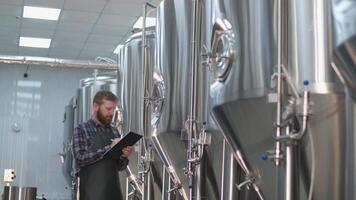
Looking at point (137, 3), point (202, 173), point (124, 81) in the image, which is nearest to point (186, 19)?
point (202, 173)

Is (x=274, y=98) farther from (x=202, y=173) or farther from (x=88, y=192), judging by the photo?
(x=88, y=192)

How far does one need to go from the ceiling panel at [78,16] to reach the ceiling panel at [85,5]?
148 mm

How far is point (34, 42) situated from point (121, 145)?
20.1 ft

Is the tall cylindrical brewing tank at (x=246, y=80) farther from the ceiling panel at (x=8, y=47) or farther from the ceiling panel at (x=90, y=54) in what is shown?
the ceiling panel at (x=8, y=47)

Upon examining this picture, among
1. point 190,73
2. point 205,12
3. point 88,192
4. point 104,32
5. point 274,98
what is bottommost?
point 88,192

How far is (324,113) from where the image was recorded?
7.25 ft

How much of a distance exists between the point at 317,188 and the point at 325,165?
0.30ft

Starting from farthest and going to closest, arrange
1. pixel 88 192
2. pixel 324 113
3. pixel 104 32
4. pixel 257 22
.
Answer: pixel 104 32 < pixel 88 192 < pixel 257 22 < pixel 324 113

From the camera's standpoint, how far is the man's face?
380 cm

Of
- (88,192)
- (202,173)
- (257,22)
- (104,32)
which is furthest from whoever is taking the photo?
(104,32)

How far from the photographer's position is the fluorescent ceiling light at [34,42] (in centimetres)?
920

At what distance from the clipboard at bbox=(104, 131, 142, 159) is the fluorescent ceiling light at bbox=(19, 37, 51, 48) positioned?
5782 mm

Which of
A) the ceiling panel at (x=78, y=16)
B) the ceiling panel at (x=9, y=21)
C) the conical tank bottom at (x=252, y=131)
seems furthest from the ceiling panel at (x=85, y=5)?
the conical tank bottom at (x=252, y=131)

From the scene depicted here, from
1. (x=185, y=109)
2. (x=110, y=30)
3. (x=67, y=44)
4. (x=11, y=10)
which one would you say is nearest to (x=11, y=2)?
(x=11, y=10)
